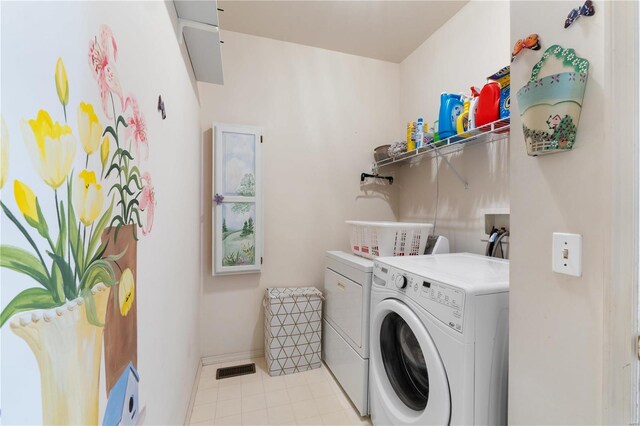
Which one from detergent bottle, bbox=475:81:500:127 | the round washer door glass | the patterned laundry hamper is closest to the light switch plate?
the round washer door glass

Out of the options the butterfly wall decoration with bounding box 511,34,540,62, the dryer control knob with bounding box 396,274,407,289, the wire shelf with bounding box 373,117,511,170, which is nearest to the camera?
the butterfly wall decoration with bounding box 511,34,540,62

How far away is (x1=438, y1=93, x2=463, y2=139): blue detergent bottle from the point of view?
1717 mm

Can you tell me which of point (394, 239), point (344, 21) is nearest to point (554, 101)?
point (394, 239)

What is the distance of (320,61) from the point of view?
2.41 meters

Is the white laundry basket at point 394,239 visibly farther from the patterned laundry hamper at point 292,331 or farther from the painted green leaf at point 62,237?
the painted green leaf at point 62,237

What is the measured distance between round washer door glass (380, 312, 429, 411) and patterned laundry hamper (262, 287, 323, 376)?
0.79m

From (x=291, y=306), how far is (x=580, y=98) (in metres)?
1.90

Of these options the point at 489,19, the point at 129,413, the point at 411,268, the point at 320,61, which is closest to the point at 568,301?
the point at 411,268

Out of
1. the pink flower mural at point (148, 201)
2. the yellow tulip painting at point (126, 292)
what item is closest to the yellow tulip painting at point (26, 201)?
the yellow tulip painting at point (126, 292)

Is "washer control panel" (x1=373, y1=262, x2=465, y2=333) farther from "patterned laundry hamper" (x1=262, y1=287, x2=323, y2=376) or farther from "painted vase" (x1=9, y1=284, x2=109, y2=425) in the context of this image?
"painted vase" (x1=9, y1=284, x2=109, y2=425)

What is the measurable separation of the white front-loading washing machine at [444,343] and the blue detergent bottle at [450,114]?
0.83 meters

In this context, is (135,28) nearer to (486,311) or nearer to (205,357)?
(486,311)

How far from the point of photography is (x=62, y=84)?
1.38ft

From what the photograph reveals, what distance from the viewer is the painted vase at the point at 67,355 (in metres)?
0.37
